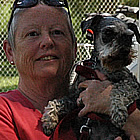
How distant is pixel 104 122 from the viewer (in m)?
1.94

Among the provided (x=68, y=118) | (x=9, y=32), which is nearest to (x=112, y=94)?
(x=68, y=118)

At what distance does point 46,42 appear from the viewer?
193 cm

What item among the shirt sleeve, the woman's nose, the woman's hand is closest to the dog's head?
the woman's hand

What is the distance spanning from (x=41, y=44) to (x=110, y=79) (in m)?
0.52

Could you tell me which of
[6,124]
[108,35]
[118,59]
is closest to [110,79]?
[118,59]

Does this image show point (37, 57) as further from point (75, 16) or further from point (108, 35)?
point (75, 16)

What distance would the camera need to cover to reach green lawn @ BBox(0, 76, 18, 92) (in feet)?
26.3

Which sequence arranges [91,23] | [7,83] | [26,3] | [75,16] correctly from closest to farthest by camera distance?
1. [26,3]
2. [91,23]
3. [75,16]
4. [7,83]

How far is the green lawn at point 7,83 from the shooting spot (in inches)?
315

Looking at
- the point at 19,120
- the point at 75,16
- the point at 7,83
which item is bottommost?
the point at 7,83

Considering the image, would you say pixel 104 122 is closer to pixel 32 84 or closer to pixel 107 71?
pixel 107 71

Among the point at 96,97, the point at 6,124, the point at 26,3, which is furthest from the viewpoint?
the point at 26,3

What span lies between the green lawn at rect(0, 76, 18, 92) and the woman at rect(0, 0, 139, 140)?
5960 millimetres

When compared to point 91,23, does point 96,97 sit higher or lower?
lower
